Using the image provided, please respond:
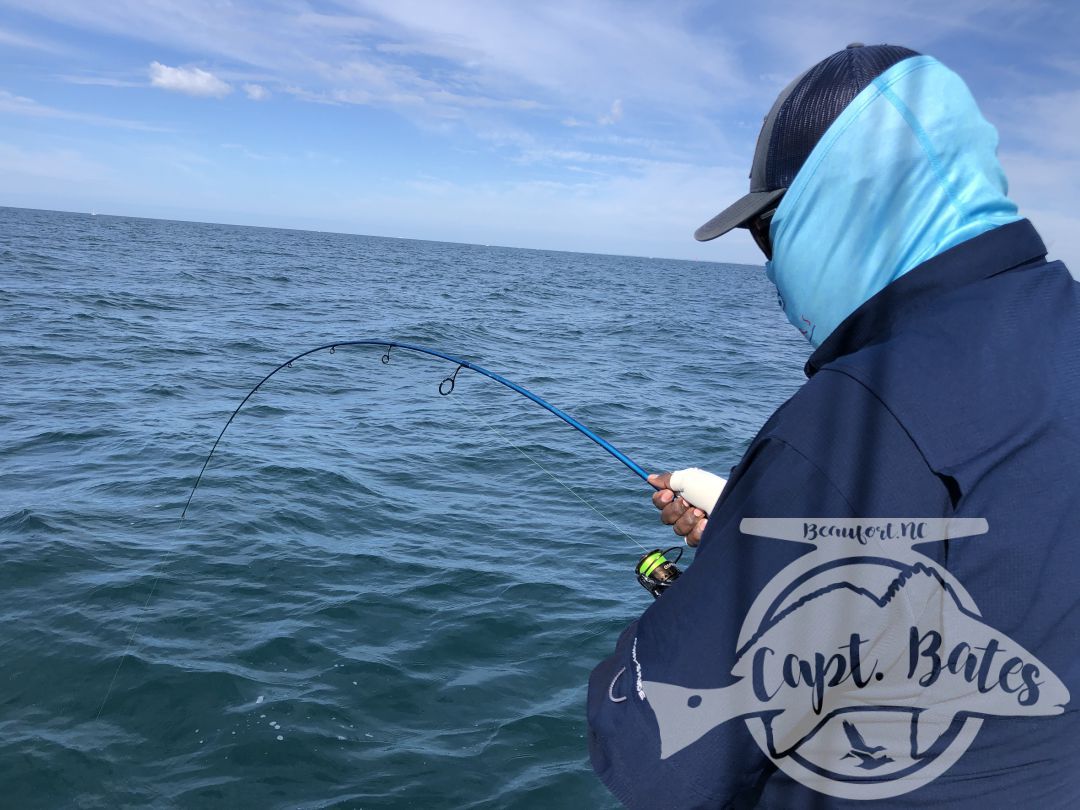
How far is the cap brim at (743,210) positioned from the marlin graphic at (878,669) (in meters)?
0.65

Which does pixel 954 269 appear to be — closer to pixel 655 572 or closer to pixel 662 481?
pixel 662 481

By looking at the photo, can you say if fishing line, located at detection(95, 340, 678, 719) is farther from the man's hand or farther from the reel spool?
the man's hand

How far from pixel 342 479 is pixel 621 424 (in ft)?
14.1

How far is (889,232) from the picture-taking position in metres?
1.14

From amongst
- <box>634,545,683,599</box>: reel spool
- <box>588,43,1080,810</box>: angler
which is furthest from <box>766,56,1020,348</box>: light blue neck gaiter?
<box>634,545,683,599</box>: reel spool

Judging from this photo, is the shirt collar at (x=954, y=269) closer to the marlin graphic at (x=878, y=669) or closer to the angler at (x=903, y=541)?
the angler at (x=903, y=541)

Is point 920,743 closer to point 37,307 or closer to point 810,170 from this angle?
point 810,170

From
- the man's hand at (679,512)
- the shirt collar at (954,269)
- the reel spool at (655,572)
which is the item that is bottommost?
the reel spool at (655,572)

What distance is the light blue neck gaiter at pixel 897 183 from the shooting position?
1.11 meters

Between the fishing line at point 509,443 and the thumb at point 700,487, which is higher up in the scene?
the thumb at point 700,487

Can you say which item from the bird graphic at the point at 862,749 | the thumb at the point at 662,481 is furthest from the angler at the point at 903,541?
the thumb at the point at 662,481

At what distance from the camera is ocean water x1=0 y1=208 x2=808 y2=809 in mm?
4098

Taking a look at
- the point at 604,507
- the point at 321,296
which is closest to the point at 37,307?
the point at 321,296

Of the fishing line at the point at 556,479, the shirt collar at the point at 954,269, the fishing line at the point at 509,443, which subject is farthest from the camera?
the fishing line at the point at 556,479
